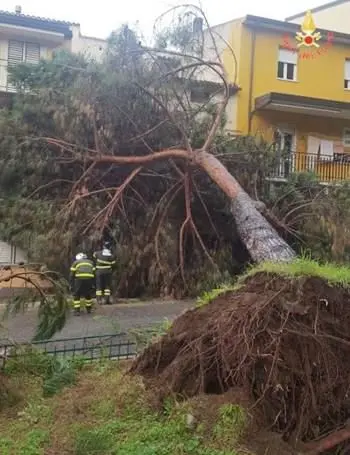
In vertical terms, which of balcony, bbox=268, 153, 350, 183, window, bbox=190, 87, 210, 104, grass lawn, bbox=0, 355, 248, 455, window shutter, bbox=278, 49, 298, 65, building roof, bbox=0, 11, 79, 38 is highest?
window shutter, bbox=278, 49, 298, 65

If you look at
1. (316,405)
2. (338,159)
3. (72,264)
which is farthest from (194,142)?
(316,405)

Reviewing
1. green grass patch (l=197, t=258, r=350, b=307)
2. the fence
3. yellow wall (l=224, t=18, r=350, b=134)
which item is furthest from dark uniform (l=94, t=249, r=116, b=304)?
yellow wall (l=224, t=18, r=350, b=134)

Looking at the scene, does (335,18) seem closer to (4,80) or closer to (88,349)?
(4,80)

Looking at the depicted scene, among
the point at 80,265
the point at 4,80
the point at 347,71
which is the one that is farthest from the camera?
the point at 347,71

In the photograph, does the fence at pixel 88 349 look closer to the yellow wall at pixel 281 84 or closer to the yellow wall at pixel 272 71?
the yellow wall at pixel 281 84

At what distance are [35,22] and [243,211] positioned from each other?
1148 centimetres

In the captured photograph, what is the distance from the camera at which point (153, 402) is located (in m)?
5.21

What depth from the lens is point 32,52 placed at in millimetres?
20312

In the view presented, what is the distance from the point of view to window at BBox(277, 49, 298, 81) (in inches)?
896

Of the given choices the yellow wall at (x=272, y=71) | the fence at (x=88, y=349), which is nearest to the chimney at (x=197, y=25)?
the yellow wall at (x=272, y=71)

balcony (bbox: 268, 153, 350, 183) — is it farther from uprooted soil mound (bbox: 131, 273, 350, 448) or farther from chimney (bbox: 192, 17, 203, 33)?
uprooted soil mound (bbox: 131, 273, 350, 448)

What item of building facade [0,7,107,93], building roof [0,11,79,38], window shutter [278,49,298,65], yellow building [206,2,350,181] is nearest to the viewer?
building roof [0,11,79,38]

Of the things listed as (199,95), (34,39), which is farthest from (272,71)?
(34,39)

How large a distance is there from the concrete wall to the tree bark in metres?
18.2
